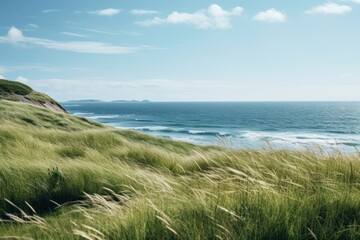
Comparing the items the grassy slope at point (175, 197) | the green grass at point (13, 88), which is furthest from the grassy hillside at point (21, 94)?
the grassy slope at point (175, 197)

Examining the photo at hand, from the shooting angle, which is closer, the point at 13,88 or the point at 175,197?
the point at 175,197

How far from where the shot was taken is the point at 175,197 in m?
4.44

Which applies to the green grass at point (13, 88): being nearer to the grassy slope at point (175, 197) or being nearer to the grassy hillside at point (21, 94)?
the grassy hillside at point (21, 94)

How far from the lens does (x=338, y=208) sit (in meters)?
4.10

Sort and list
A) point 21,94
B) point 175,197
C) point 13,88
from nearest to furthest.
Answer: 1. point 175,197
2. point 21,94
3. point 13,88

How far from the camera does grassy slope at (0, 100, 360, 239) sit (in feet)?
11.8

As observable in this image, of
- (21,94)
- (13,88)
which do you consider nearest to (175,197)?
(21,94)

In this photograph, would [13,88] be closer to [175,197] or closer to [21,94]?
[21,94]

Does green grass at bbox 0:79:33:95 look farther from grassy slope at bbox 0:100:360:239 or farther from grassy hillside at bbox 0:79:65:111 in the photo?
grassy slope at bbox 0:100:360:239

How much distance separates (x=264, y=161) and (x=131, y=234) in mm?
4392

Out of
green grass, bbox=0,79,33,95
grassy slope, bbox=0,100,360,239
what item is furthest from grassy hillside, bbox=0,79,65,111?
grassy slope, bbox=0,100,360,239

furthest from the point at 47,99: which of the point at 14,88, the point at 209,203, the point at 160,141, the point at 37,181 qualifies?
the point at 209,203

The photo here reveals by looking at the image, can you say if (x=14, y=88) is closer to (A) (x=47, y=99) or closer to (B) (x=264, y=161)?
(A) (x=47, y=99)

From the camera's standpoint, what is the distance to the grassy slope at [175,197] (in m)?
3.61
